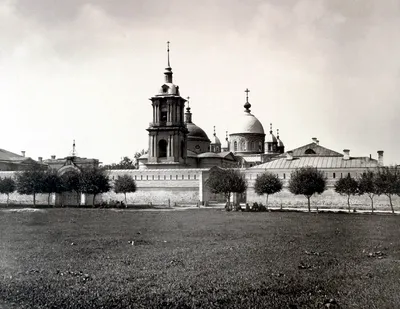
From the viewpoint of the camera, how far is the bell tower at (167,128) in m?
59.6

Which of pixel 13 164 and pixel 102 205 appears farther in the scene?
pixel 13 164

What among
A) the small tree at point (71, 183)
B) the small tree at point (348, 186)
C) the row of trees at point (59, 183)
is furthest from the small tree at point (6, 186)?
the small tree at point (348, 186)

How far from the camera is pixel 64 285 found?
10.6m

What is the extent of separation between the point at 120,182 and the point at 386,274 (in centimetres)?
4233

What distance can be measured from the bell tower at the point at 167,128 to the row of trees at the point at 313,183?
11.2m

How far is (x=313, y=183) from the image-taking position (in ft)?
139

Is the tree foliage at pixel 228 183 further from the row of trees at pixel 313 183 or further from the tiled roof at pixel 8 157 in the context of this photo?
the tiled roof at pixel 8 157

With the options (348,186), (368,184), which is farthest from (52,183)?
(368,184)

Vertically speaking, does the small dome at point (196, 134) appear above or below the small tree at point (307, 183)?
above

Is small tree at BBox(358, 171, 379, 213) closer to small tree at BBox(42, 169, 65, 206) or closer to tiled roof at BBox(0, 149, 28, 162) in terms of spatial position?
small tree at BBox(42, 169, 65, 206)

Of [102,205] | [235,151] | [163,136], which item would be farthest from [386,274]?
[235,151]

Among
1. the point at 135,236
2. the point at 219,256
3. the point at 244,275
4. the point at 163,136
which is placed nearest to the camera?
the point at 244,275

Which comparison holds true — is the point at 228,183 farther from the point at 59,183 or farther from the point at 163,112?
the point at 163,112

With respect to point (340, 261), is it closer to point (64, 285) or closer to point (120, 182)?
point (64, 285)
